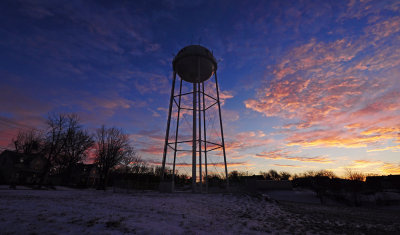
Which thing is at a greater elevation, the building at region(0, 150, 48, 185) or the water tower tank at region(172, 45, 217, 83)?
the water tower tank at region(172, 45, 217, 83)

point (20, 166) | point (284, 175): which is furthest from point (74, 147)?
point (284, 175)

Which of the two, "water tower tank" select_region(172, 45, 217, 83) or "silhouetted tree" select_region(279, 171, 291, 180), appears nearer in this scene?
"water tower tank" select_region(172, 45, 217, 83)

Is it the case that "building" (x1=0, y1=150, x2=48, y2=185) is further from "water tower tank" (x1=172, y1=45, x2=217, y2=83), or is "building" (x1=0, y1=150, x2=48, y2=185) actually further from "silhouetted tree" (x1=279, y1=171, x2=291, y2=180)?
"silhouetted tree" (x1=279, y1=171, x2=291, y2=180)

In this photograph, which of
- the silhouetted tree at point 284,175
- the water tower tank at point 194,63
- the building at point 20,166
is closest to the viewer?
the water tower tank at point 194,63

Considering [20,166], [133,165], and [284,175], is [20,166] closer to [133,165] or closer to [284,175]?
[133,165]

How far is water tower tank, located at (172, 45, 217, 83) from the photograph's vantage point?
18984 millimetres

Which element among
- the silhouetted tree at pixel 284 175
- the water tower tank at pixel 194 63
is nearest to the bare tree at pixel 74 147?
the water tower tank at pixel 194 63

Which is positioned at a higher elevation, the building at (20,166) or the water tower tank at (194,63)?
the water tower tank at (194,63)

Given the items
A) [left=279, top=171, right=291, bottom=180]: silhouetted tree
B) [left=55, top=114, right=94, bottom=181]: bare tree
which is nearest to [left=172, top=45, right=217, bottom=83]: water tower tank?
[left=55, top=114, right=94, bottom=181]: bare tree

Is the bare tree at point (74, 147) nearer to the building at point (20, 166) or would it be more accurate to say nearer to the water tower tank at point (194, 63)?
the building at point (20, 166)

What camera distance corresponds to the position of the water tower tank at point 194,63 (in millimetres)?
18984

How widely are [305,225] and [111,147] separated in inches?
1320

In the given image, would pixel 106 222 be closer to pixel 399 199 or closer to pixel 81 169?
pixel 399 199

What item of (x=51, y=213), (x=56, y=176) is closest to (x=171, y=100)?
(x=51, y=213)
